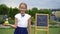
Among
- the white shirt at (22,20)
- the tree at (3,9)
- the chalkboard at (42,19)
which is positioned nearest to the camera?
the white shirt at (22,20)

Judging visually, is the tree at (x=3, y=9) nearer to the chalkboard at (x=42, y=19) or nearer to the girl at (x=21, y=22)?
the chalkboard at (x=42, y=19)

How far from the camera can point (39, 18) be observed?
4895mm

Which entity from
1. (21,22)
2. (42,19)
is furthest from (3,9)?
(21,22)

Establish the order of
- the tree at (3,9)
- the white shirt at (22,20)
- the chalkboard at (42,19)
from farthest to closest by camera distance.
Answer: the tree at (3,9)
the chalkboard at (42,19)
the white shirt at (22,20)

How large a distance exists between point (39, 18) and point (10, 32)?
→ 1128 mm

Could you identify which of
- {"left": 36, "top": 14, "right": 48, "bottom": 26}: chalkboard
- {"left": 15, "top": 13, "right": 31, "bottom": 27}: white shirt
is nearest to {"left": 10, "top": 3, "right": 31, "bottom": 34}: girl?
{"left": 15, "top": 13, "right": 31, "bottom": 27}: white shirt

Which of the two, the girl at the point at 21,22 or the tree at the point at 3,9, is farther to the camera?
the tree at the point at 3,9

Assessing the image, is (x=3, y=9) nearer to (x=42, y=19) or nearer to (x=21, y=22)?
(x=42, y=19)

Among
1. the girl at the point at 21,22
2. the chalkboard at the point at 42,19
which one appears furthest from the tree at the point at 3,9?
the girl at the point at 21,22

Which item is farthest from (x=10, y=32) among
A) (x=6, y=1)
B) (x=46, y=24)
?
(x=46, y=24)

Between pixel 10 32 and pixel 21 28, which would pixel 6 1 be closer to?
pixel 10 32

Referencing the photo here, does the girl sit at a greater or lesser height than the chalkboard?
greater

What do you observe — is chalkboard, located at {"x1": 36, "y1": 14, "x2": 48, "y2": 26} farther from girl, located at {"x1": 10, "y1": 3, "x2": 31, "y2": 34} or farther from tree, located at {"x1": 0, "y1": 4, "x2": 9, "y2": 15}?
girl, located at {"x1": 10, "y1": 3, "x2": 31, "y2": 34}

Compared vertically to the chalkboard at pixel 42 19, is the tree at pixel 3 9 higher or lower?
higher
